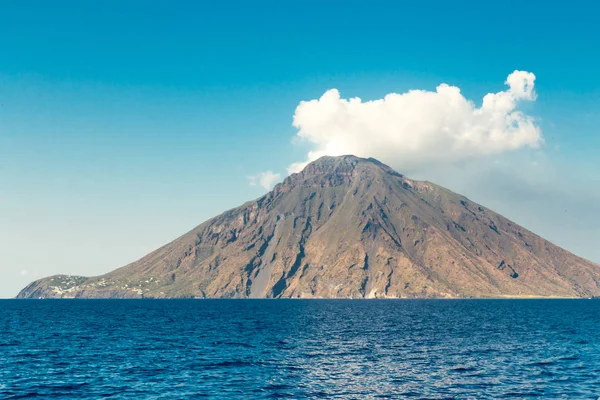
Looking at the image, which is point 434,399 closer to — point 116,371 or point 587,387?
point 587,387

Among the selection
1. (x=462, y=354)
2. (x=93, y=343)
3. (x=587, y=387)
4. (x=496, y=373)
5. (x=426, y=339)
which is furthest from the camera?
(x=426, y=339)

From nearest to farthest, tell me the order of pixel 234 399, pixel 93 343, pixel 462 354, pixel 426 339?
pixel 234 399
pixel 462 354
pixel 93 343
pixel 426 339

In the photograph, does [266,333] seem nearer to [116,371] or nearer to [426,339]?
[426,339]

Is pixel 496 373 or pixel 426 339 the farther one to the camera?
pixel 426 339

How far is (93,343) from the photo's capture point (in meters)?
102

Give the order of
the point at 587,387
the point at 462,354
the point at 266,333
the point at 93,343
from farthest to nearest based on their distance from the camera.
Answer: the point at 266,333, the point at 93,343, the point at 462,354, the point at 587,387

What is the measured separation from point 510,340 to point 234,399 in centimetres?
7511

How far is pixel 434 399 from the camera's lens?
55.1 m

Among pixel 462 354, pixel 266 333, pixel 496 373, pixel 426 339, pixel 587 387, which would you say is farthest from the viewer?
pixel 266 333

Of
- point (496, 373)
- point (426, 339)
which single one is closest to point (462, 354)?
point (496, 373)

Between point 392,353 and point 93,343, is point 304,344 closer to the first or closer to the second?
point 392,353

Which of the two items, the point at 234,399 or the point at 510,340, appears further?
the point at 510,340

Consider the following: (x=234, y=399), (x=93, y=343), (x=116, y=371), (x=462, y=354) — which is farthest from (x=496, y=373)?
(x=93, y=343)

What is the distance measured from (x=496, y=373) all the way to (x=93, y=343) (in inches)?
3003
